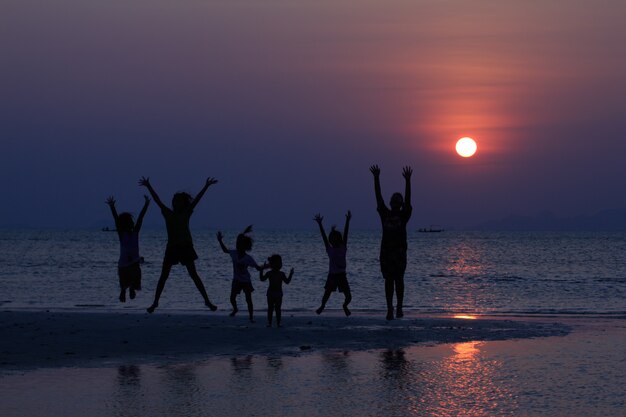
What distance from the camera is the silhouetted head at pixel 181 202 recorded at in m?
15.1

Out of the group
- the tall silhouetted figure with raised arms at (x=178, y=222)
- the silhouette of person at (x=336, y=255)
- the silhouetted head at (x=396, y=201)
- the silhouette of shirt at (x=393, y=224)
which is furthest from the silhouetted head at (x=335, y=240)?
the tall silhouetted figure with raised arms at (x=178, y=222)

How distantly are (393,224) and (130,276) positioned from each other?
4914mm

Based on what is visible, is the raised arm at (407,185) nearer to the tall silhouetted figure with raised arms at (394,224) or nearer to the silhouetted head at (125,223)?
the tall silhouetted figure with raised arms at (394,224)

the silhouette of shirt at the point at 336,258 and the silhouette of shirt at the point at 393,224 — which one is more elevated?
the silhouette of shirt at the point at 393,224

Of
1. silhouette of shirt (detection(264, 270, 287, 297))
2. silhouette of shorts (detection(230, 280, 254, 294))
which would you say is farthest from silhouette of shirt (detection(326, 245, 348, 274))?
silhouette of shirt (detection(264, 270, 287, 297))

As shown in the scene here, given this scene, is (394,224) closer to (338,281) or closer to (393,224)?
(393,224)

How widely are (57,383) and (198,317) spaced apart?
668 cm

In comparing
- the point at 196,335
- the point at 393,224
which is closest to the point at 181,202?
the point at 196,335

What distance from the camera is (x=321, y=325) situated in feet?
47.3

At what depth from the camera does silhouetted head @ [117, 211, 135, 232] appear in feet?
50.1

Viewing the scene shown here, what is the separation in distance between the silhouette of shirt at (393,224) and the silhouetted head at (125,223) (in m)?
4.44

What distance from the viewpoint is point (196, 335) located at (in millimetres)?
12719

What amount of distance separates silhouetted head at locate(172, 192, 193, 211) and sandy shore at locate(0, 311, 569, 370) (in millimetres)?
1949

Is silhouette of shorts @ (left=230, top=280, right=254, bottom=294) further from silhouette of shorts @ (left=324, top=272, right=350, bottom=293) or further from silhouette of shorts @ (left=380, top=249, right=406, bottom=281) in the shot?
silhouette of shorts @ (left=380, top=249, right=406, bottom=281)
